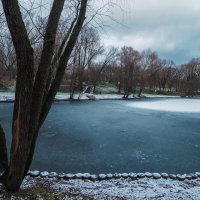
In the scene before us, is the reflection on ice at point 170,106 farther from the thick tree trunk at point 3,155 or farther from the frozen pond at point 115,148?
the thick tree trunk at point 3,155

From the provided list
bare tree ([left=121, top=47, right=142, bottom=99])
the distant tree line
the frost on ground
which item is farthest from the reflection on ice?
the frost on ground

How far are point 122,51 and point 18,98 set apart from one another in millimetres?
59249

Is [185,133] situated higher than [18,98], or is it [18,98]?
[18,98]

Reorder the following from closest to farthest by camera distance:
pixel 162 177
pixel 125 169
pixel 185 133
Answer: pixel 162 177 → pixel 125 169 → pixel 185 133

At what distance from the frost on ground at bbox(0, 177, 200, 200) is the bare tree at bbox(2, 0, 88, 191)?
73cm

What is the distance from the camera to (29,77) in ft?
14.4

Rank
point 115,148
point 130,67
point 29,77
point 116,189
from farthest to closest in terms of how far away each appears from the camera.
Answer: point 130,67 < point 115,148 < point 116,189 < point 29,77

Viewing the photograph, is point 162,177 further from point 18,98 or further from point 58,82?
point 18,98

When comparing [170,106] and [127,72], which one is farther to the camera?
[127,72]

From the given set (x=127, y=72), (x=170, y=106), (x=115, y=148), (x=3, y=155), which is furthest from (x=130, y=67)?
(x=3, y=155)

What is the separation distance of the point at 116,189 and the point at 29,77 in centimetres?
314

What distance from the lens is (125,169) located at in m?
9.48

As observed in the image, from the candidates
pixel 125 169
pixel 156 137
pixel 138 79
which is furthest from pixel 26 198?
pixel 138 79

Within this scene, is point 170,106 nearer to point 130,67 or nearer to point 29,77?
point 130,67
